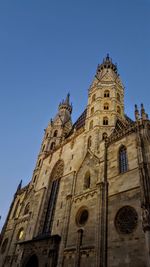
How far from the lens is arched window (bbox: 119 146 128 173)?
17300 mm

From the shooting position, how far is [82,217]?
17.7m

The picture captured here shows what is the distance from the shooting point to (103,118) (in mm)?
24844

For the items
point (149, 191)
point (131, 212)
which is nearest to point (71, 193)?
point (131, 212)

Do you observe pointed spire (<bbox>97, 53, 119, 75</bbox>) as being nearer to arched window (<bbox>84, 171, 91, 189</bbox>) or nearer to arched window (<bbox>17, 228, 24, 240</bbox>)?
arched window (<bbox>84, 171, 91, 189</bbox>)

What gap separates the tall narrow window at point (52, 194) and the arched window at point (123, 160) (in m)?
9.72

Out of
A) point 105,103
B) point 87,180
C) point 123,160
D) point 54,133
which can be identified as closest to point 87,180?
point 87,180

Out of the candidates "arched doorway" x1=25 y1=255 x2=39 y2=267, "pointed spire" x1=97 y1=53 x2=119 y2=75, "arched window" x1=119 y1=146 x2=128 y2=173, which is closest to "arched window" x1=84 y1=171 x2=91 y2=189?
"arched window" x1=119 y1=146 x2=128 y2=173

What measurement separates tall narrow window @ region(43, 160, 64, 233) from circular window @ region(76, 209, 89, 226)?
17.9 ft

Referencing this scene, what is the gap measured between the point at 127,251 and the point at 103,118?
1501 centimetres

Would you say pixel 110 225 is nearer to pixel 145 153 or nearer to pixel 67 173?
pixel 145 153

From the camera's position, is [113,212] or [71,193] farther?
[71,193]

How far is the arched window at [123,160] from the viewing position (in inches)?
681

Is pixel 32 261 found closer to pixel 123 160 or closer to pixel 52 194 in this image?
pixel 52 194

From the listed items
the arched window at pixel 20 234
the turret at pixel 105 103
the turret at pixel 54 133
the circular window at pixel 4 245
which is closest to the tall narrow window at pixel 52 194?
the turret at pixel 54 133
